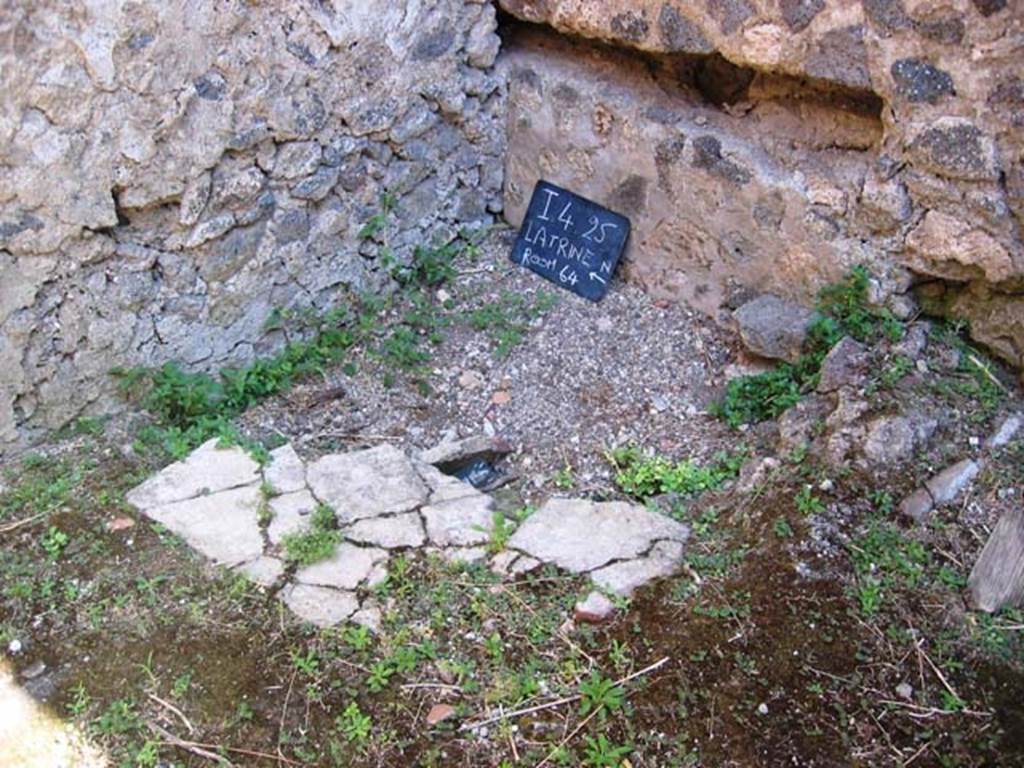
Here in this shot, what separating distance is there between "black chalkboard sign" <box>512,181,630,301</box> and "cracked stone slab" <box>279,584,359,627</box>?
67.5 inches

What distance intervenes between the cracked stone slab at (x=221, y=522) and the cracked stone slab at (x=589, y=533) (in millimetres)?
715

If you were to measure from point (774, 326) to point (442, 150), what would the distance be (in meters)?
1.41

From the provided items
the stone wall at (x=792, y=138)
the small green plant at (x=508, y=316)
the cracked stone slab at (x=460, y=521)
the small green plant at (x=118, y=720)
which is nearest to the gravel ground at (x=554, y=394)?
the small green plant at (x=508, y=316)

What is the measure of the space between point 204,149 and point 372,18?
75 cm

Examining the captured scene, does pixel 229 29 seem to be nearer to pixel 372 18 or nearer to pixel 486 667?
pixel 372 18

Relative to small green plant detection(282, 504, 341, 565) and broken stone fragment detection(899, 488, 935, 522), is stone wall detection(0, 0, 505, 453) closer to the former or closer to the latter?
small green plant detection(282, 504, 341, 565)

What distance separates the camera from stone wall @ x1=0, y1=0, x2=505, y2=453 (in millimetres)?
3062

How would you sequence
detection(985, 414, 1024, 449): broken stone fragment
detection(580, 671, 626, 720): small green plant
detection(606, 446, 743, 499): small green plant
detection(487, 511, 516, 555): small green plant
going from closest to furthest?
detection(580, 671, 626, 720): small green plant, detection(487, 511, 516, 555): small green plant, detection(985, 414, 1024, 449): broken stone fragment, detection(606, 446, 743, 499): small green plant

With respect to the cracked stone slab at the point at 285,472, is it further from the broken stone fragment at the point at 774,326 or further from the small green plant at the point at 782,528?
the broken stone fragment at the point at 774,326

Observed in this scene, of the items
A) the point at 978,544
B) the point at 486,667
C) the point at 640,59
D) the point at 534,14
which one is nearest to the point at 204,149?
the point at 534,14

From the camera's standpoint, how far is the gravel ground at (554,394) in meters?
3.52

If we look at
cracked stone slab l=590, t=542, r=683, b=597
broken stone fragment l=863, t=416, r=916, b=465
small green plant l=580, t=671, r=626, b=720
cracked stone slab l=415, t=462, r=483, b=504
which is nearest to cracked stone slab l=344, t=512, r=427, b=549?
cracked stone slab l=415, t=462, r=483, b=504

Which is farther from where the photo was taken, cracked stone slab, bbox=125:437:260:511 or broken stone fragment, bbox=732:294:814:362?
broken stone fragment, bbox=732:294:814:362

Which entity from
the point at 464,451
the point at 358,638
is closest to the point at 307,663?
the point at 358,638
